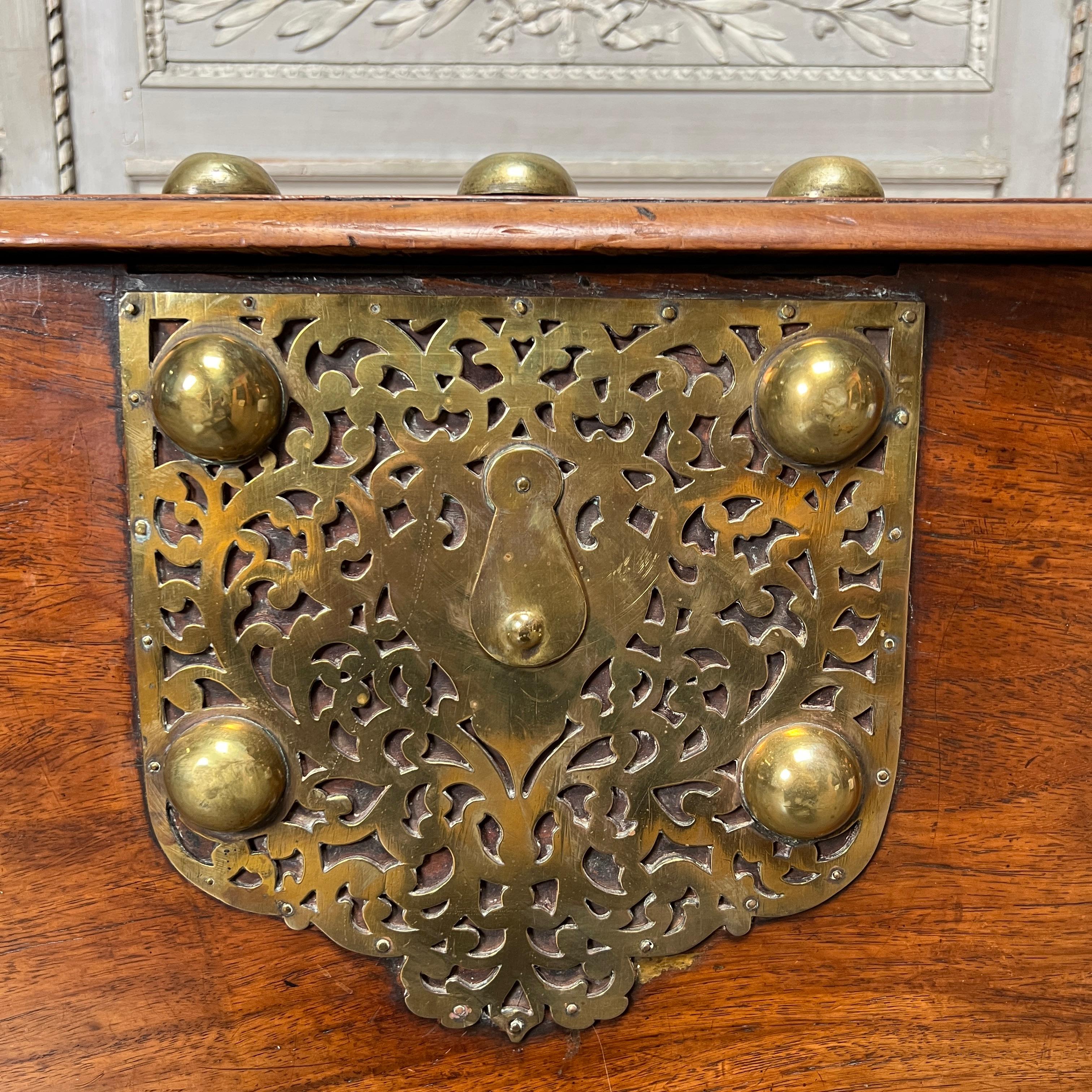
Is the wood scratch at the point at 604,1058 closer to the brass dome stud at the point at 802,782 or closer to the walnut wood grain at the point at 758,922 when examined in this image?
the walnut wood grain at the point at 758,922

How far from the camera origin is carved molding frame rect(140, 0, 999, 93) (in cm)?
87

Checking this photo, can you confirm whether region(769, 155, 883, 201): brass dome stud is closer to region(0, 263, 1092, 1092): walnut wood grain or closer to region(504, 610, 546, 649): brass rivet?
region(0, 263, 1092, 1092): walnut wood grain

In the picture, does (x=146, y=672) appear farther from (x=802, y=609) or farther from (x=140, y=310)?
(x=802, y=609)

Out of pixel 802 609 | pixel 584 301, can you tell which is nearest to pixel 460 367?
pixel 584 301

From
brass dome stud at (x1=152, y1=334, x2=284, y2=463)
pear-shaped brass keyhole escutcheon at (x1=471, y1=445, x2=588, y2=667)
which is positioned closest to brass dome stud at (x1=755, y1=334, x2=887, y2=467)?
pear-shaped brass keyhole escutcheon at (x1=471, y1=445, x2=588, y2=667)

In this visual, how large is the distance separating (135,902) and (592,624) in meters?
0.31

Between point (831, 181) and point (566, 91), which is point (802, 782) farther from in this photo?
point (566, 91)

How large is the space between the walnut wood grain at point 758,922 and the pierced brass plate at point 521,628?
20 millimetres

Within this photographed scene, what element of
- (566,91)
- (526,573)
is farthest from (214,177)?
(566,91)

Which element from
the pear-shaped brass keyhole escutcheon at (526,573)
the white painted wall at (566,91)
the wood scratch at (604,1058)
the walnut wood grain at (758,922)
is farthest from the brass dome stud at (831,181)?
the wood scratch at (604,1058)

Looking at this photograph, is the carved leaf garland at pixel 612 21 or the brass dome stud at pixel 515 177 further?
the carved leaf garland at pixel 612 21

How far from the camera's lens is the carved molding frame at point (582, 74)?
872mm

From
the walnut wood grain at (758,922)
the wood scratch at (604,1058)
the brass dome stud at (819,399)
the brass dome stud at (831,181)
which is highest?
the brass dome stud at (831,181)

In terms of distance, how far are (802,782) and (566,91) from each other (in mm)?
741
